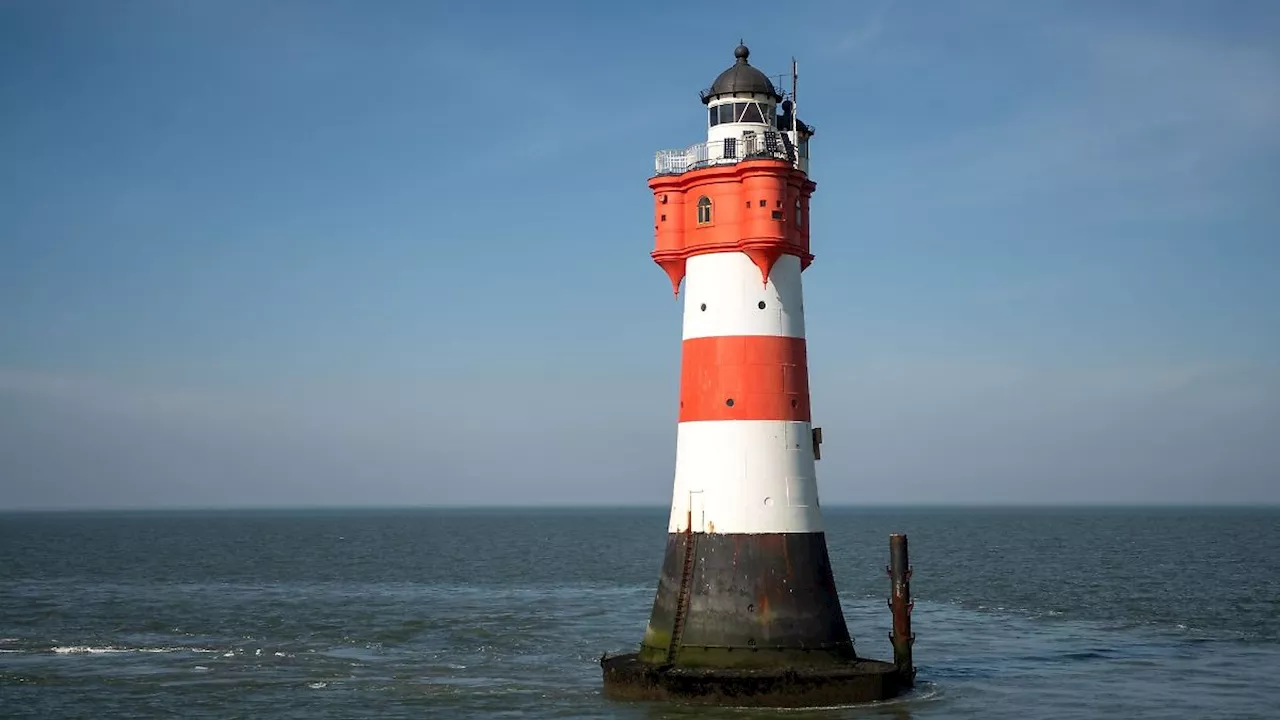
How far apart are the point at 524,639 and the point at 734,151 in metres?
20.3

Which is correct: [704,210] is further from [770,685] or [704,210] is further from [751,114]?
[770,685]

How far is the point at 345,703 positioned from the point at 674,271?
12.2 m

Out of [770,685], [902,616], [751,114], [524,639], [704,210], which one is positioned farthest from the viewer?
[524,639]

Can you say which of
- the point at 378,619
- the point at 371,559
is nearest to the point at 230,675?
the point at 378,619

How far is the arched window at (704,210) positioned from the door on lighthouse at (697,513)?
5.61 m

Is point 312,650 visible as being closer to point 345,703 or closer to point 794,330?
point 345,703

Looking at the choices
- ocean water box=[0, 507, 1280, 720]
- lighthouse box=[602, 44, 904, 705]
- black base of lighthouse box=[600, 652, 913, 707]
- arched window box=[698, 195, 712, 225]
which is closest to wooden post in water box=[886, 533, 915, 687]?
ocean water box=[0, 507, 1280, 720]

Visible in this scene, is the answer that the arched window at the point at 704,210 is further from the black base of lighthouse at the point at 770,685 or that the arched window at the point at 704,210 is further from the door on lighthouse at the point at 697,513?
the black base of lighthouse at the point at 770,685

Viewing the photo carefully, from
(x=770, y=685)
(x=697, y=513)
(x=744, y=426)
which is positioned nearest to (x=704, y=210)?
(x=744, y=426)

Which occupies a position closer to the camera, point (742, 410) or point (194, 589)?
point (742, 410)

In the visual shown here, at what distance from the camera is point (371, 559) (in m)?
98.6

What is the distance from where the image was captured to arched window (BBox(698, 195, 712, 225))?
95.7 ft

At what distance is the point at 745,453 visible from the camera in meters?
28.4

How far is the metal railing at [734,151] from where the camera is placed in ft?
96.1
